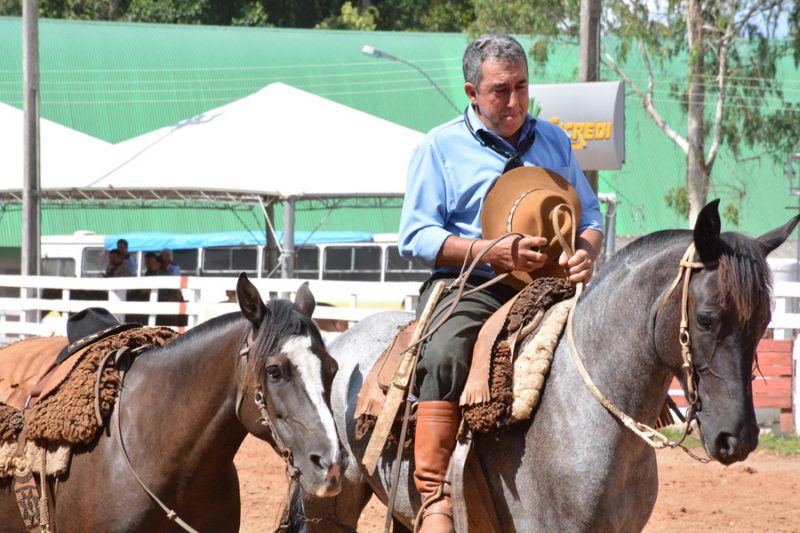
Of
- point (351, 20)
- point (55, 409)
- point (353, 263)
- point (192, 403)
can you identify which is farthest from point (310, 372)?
point (351, 20)

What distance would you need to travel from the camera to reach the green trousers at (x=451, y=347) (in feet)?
12.8

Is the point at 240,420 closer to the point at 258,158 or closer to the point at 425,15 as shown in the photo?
the point at 258,158

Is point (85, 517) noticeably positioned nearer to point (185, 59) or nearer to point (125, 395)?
point (125, 395)

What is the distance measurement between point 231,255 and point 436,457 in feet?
67.6

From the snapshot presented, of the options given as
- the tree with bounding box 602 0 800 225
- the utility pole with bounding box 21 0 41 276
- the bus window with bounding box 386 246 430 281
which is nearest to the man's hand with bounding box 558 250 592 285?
the utility pole with bounding box 21 0 41 276

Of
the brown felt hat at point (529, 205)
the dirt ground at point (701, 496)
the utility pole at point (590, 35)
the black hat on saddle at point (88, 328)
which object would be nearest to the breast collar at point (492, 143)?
the brown felt hat at point (529, 205)

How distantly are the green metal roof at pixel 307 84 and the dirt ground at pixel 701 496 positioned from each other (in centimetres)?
2156

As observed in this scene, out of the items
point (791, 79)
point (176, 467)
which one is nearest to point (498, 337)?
point (176, 467)

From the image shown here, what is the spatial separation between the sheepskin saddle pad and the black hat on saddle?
5 cm

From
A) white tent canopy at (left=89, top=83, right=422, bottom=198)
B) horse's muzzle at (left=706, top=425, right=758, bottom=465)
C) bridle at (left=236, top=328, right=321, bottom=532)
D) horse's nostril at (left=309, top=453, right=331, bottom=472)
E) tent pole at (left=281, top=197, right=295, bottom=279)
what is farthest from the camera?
white tent canopy at (left=89, top=83, right=422, bottom=198)

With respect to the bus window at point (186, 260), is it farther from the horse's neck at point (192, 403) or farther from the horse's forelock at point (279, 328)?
the horse's forelock at point (279, 328)

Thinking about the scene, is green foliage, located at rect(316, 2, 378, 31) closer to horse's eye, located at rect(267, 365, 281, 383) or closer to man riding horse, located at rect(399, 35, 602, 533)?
man riding horse, located at rect(399, 35, 602, 533)

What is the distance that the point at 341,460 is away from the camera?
3.79 meters

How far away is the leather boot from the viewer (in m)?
3.88
